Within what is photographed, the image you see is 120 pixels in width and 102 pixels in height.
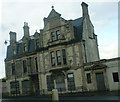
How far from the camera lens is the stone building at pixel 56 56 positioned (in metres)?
28.6

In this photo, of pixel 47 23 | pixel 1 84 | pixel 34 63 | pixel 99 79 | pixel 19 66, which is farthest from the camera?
pixel 1 84

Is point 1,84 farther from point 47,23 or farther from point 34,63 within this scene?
point 47,23

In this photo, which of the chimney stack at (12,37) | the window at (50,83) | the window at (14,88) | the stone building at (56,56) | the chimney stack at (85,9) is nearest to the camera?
the stone building at (56,56)

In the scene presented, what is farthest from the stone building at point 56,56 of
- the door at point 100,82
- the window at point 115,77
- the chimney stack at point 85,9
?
the window at point 115,77

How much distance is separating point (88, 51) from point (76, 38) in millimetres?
3417

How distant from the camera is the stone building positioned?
94.0ft

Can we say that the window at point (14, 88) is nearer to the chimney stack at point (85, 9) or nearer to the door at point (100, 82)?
the door at point (100, 82)

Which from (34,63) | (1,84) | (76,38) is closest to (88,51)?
(76,38)

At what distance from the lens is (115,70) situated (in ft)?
79.2

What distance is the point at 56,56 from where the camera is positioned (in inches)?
1188

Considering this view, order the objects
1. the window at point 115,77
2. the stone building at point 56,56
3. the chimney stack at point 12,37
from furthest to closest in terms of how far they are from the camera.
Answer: the chimney stack at point 12,37 < the stone building at point 56,56 < the window at point 115,77

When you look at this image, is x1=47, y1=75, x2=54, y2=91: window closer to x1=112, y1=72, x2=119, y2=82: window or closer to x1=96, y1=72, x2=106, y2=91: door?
x1=96, y1=72, x2=106, y2=91: door

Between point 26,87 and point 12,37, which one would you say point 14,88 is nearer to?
point 26,87

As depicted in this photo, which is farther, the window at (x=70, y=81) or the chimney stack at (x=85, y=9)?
the chimney stack at (x=85, y=9)
